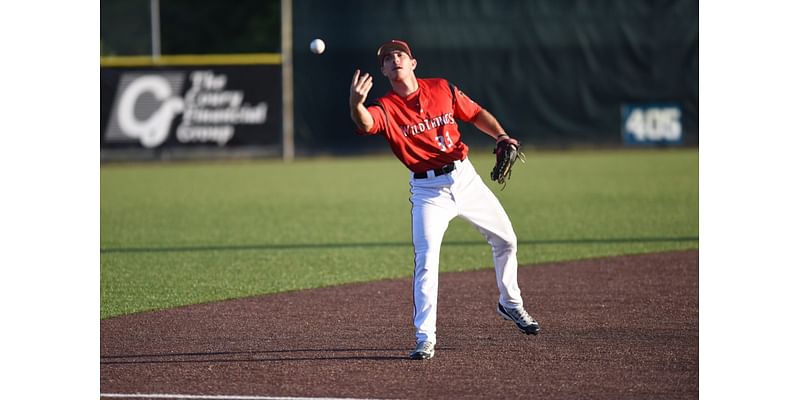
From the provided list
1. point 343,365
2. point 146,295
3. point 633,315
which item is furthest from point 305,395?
point 146,295

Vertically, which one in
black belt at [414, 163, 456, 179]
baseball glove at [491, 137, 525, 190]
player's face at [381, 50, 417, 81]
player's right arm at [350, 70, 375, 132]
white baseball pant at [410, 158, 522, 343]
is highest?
player's face at [381, 50, 417, 81]

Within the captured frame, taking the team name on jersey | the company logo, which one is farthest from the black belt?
the company logo

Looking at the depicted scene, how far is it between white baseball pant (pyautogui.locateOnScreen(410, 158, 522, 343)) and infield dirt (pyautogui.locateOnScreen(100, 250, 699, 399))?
262 mm

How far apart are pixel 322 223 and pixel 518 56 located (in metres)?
→ 12.2

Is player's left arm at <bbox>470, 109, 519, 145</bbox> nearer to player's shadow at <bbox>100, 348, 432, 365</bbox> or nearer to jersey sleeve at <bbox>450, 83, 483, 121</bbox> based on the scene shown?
jersey sleeve at <bbox>450, 83, 483, 121</bbox>

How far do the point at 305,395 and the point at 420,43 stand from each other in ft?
65.5

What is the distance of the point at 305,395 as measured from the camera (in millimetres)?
5402

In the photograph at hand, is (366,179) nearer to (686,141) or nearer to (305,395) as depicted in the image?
(686,141)

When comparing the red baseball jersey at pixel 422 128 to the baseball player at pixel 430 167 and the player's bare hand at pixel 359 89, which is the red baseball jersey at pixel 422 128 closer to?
the baseball player at pixel 430 167

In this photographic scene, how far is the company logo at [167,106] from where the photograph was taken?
76.6 ft

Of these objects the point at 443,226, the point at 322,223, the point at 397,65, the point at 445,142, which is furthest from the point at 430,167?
the point at 322,223

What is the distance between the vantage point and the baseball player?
249 inches

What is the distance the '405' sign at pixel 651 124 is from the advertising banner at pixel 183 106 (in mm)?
7650

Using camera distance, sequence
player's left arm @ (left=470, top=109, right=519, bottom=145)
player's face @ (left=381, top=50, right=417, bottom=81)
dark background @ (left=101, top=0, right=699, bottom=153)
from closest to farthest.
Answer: player's face @ (left=381, top=50, right=417, bottom=81) → player's left arm @ (left=470, top=109, right=519, bottom=145) → dark background @ (left=101, top=0, right=699, bottom=153)
